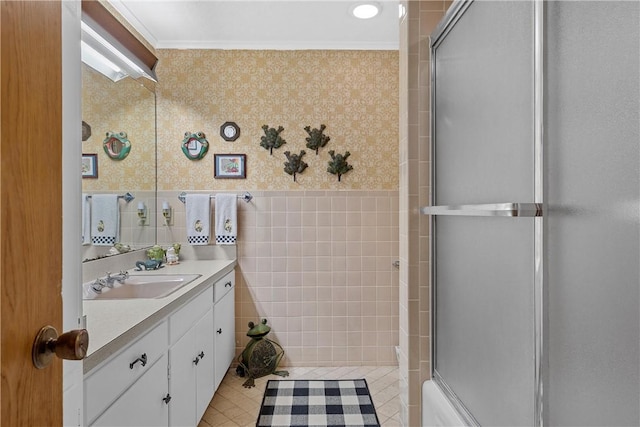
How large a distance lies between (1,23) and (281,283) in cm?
255

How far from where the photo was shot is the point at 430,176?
144 centimetres

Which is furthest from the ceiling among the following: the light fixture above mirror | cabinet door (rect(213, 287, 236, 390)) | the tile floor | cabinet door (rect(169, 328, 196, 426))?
the tile floor

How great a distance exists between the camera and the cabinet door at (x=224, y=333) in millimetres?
2383

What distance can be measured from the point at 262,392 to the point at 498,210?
217 cm

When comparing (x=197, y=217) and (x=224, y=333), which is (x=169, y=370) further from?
(x=197, y=217)

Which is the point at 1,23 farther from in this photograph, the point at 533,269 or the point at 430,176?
the point at 430,176

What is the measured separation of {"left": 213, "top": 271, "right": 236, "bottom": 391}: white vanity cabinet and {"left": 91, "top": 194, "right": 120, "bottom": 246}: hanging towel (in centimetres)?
66

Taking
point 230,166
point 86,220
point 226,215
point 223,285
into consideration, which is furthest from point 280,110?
point 86,220

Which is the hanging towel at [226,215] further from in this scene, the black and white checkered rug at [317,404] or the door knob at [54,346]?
the door knob at [54,346]

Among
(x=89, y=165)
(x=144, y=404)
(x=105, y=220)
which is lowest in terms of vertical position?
(x=144, y=404)

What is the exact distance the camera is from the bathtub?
3.85 ft

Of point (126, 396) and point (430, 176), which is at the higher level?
point (430, 176)

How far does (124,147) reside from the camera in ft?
7.77

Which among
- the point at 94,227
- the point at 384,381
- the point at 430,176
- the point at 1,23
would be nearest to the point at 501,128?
the point at 430,176
